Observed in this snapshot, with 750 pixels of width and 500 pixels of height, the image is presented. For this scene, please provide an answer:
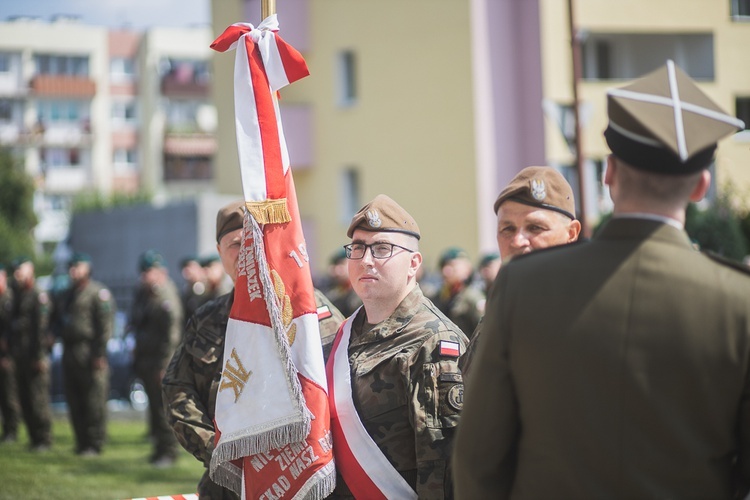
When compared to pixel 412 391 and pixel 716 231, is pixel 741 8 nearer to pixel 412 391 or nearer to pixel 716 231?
pixel 716 231

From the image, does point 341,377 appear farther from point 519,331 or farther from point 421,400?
point 519,331

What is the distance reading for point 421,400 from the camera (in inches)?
146

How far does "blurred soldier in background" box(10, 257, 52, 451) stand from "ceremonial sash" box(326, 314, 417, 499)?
9471mm

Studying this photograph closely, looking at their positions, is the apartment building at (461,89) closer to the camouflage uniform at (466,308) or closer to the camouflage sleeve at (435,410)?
the camouflage uniform at (466,308)

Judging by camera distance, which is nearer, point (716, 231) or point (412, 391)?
point (412, 391)

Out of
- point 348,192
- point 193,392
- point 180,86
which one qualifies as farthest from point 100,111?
point 193,392

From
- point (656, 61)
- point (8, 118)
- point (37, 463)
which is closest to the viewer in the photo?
point (37, 463)

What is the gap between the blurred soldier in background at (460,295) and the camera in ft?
33.9

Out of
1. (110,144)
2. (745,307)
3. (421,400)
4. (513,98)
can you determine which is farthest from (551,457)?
(110,144)

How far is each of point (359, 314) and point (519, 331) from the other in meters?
1.70

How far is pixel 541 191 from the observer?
12.1 ft

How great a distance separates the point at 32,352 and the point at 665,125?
11.9 meters

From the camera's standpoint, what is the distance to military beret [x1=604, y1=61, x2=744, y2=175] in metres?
2.48

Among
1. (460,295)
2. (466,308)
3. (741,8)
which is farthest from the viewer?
(741,8)
